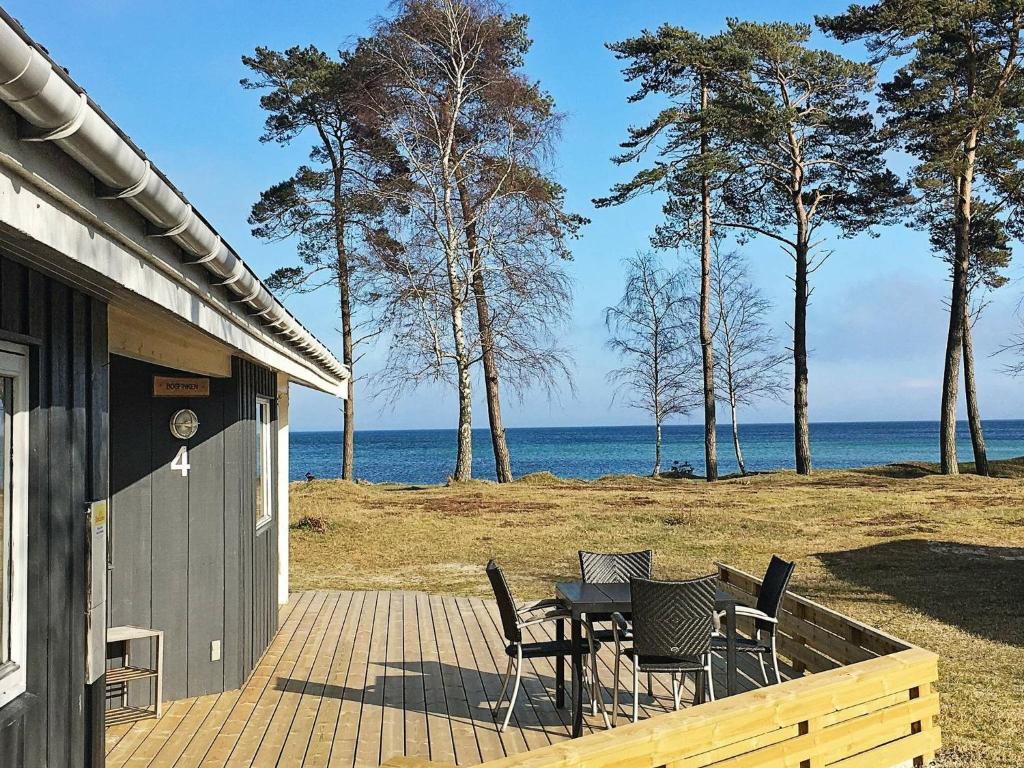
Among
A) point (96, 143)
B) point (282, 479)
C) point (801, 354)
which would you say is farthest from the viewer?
point (801, 354)

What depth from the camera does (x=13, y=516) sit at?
2.89 metres

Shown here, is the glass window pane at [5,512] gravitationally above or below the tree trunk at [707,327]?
below

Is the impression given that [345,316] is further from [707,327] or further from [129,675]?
[129,675]

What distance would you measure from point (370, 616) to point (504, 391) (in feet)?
45.3

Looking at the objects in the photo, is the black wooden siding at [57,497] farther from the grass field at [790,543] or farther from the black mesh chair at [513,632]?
Answer: the grass field at [790,543]

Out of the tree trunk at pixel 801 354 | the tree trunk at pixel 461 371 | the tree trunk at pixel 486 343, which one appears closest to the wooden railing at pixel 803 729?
the tree trunk at pixel 461 371

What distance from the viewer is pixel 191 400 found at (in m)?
6.00

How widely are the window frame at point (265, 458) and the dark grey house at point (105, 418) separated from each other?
26cm

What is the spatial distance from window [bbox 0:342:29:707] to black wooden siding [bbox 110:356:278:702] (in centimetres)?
291

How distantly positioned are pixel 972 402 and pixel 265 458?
20.2 metres

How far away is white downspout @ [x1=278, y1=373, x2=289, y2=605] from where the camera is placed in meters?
8.41

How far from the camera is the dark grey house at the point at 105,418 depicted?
198 cm

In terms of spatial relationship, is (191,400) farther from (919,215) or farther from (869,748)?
(919,215)

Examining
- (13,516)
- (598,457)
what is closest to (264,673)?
(13,516)
